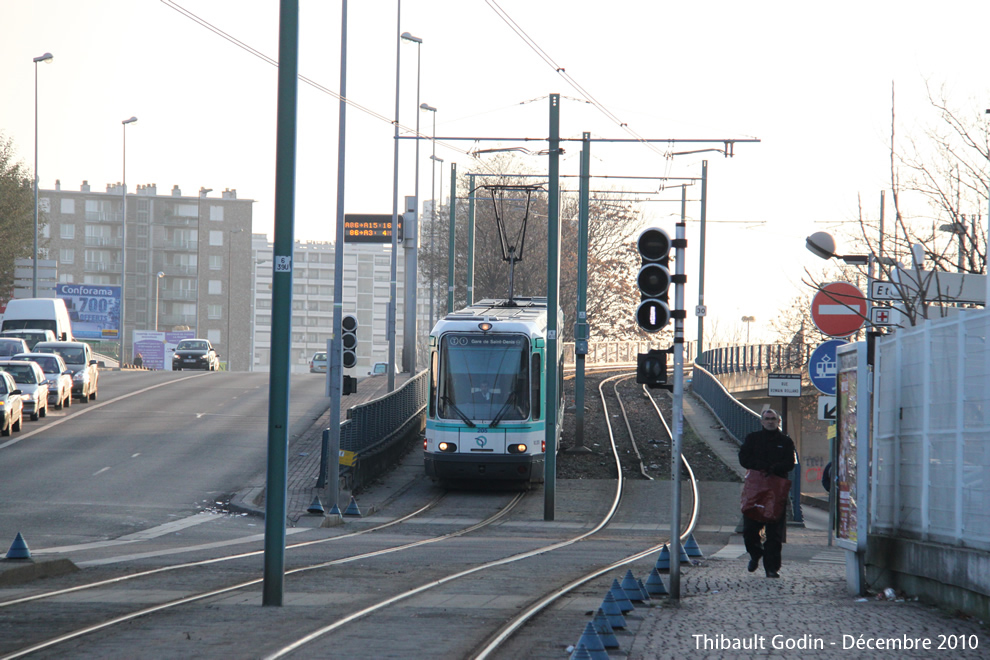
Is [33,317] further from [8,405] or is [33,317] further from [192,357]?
[8,405]

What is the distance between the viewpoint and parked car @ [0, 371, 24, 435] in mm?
28484

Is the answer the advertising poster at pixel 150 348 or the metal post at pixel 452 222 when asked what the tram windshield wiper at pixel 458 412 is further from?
the advertising poster at pixel 150 348

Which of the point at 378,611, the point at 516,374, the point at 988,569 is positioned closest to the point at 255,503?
the point at 516,374

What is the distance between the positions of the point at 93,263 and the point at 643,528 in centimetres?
11882

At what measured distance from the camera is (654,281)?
419 inches

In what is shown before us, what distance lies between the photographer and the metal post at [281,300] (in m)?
9.70

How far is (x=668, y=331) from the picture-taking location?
5950 cm

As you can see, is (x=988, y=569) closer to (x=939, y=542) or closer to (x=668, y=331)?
(x=939, y=542)

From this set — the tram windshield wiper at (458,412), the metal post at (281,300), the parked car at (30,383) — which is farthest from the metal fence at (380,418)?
the metal post at (281,300)

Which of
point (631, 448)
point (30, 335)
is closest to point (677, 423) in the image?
point (631, 448)

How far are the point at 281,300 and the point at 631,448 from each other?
21.7 meters

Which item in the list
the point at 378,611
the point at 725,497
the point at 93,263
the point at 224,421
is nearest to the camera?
the point at 378,611

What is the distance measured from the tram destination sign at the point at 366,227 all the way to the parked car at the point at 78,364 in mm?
14702

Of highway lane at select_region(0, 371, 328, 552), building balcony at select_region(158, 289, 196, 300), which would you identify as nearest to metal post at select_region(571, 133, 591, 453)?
highway lane at select_region(0, 371, 328, 552)
